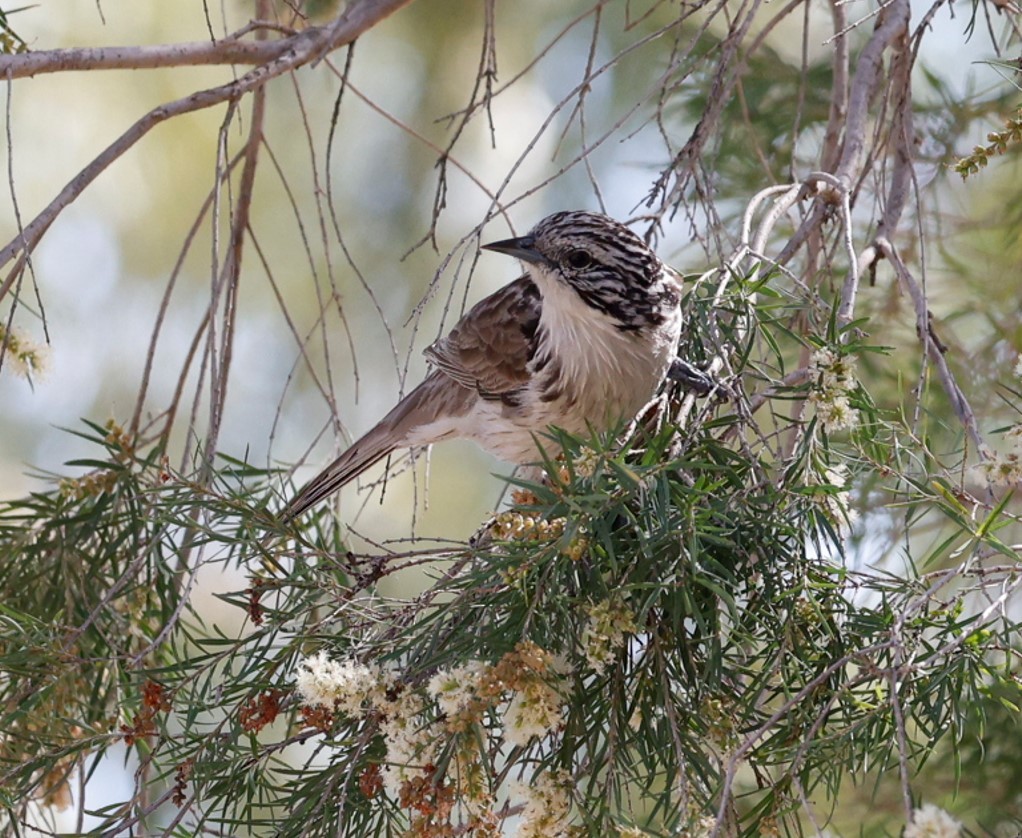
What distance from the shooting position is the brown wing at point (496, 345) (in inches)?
142

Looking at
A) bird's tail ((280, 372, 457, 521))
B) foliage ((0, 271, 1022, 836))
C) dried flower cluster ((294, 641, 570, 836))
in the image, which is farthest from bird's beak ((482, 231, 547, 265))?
dried flower cluster ((294, 641, 570, 836))

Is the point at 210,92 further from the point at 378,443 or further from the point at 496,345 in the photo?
the point at 378,443

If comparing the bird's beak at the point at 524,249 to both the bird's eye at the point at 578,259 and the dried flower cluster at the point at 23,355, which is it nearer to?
the bird's eye at the point at 578,259

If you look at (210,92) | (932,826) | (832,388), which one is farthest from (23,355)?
(932,826)

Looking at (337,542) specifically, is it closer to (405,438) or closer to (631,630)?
(405,438)

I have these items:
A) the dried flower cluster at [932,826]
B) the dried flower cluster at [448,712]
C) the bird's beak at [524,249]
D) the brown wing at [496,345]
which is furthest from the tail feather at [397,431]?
the dried flower cluster at [932,826]

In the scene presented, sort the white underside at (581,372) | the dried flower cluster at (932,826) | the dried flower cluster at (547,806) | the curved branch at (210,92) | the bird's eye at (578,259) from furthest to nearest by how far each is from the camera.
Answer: the bird's eye at (578,259)
the white underside at (581,372)
the curved branch at (210,92)
the dried flower cluster at (547,806)
the dried flower cluster at (932,826)

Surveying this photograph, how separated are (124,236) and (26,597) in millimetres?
5388

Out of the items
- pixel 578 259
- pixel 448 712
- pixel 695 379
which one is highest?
pixel 578 259

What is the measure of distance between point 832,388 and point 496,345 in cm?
189

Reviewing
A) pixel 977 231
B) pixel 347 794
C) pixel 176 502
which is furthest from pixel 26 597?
pixel 977 231

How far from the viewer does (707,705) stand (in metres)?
1.81

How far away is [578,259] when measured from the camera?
3.22m

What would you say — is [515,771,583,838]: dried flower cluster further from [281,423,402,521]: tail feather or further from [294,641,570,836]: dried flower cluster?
[281,423,402,521]: tail feather
